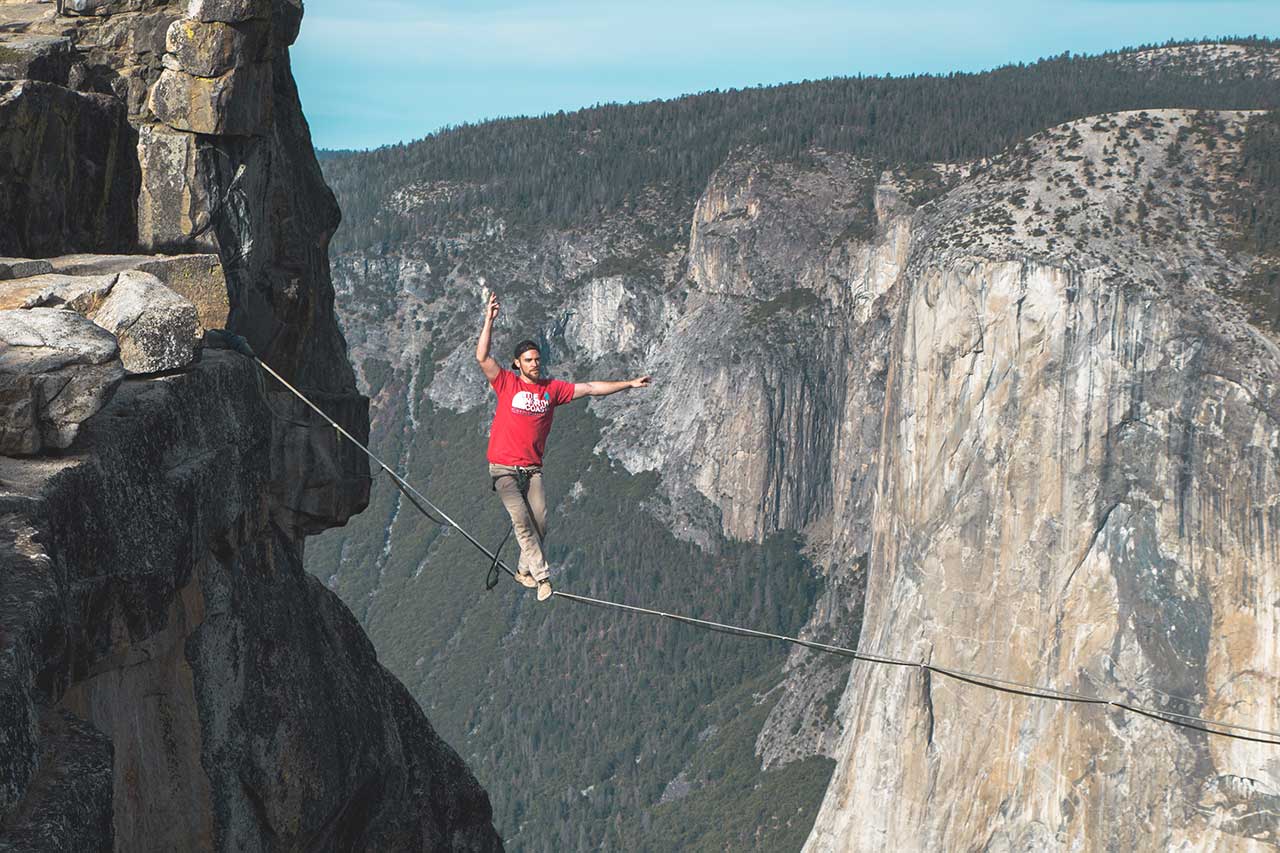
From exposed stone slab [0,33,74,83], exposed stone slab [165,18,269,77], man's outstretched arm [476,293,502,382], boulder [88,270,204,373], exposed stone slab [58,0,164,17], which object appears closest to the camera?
boulder [88,270,204,373]

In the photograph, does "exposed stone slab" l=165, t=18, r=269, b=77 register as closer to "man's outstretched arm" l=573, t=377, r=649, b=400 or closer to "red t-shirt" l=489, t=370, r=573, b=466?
"red t-shirt" l=489, t=370, r=573, b=466

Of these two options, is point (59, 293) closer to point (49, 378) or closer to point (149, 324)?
point (149, 324)

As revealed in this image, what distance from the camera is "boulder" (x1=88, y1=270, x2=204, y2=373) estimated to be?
13273 mm

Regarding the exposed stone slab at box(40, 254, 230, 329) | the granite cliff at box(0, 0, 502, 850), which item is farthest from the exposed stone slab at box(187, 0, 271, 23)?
the exposed stone slab at box(40, 254, 230, 329)

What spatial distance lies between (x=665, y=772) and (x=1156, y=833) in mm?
113879

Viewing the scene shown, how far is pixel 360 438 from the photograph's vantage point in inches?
994

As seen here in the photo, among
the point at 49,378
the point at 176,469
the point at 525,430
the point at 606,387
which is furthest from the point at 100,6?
the point at 49,378

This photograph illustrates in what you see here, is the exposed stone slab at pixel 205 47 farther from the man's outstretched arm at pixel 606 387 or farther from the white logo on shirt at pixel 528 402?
the man's outstretched arm at pixel 606 387

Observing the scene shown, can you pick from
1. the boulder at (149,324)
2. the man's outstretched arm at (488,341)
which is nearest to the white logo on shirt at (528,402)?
the man's outstretched arm at (488,341)

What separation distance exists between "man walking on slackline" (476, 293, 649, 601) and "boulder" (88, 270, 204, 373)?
16.1 feet

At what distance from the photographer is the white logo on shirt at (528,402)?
61.3 ft

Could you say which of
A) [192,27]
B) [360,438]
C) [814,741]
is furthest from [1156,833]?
[814,741]

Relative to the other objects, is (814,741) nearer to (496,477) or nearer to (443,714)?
(443,714)

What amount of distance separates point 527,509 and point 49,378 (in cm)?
872
